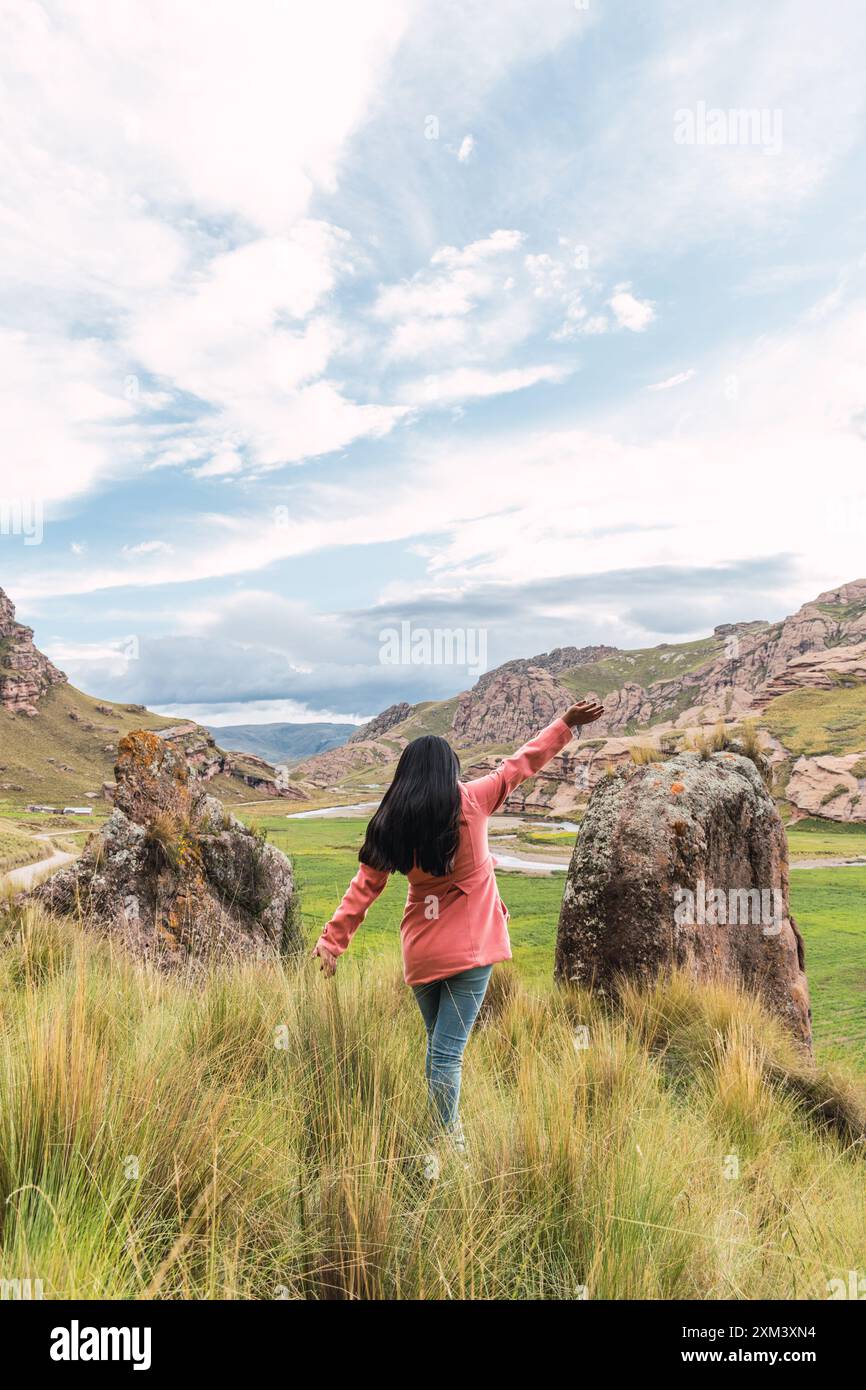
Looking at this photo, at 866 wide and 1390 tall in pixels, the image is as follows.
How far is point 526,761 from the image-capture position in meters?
4.35

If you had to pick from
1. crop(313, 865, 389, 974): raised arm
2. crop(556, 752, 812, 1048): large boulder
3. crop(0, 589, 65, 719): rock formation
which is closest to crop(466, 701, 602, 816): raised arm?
crop(313, 865, 389, 974): raised arm

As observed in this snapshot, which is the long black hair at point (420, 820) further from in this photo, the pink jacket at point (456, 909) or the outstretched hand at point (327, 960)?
the outstretched hand at point (327, 960)

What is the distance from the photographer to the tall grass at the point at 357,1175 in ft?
8.03

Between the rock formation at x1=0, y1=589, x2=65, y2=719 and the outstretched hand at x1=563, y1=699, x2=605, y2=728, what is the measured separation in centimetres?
16857

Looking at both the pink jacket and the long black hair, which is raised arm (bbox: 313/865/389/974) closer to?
the pink jacket

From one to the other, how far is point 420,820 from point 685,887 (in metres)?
4.41

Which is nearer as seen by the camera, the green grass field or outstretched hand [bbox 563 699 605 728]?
outstretched hand [bbox 563 699 605 728]

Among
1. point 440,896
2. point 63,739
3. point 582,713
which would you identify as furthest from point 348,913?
→ point 63,739

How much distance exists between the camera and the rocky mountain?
119125 millimetres

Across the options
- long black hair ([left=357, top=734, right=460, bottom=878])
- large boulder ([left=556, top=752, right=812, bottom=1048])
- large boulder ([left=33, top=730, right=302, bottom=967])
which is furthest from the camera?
large boulder ([left=33, top=730, right=302, bottom=967])

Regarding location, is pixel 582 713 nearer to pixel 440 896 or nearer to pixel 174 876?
pixel 440 896

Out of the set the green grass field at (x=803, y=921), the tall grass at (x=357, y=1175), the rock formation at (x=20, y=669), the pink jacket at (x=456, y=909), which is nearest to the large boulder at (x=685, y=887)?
the green grass field at (x=803, y=921)
